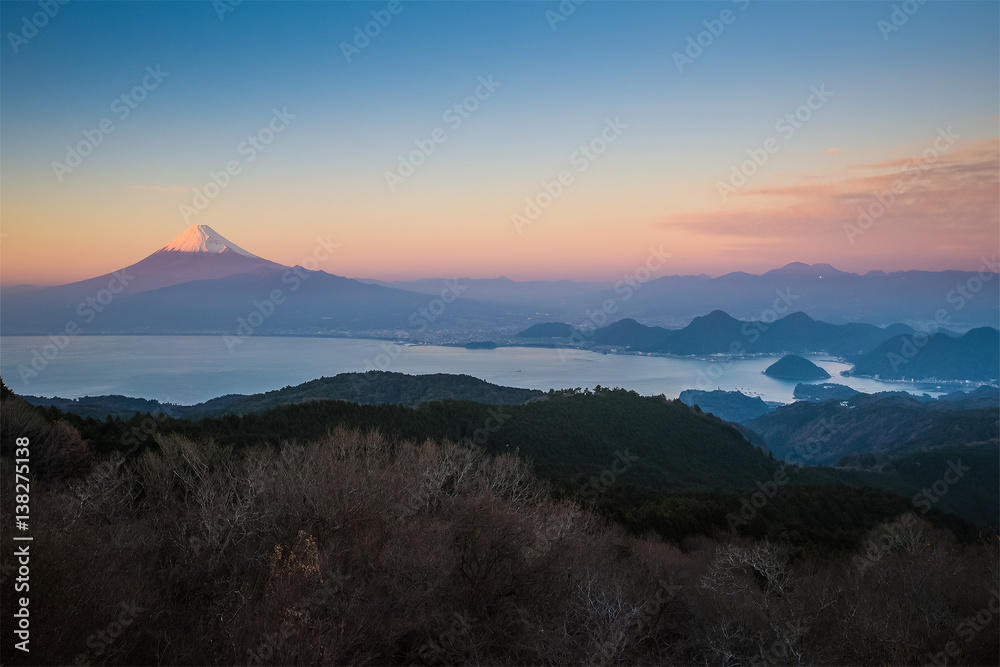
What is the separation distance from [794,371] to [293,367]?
3926 inches

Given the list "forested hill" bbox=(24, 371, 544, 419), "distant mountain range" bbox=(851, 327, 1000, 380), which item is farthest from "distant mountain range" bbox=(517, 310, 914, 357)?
"forested hill" bbox=(24, 371, 544, 419)

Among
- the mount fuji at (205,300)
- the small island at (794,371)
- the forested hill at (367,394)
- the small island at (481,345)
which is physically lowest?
the small island at (794,371)

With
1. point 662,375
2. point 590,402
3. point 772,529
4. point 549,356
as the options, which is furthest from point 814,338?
point 772,529

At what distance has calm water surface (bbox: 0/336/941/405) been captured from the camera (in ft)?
171

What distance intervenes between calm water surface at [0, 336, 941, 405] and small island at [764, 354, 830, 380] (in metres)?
3.66

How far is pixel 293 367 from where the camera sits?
7231cm

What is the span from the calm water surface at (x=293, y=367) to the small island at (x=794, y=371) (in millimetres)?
3656

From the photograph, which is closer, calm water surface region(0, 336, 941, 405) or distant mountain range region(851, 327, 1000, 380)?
calm water surface region(0, 336, 941, 405)

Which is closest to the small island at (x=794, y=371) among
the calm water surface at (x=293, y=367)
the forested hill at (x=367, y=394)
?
the calm water surface at (x=293, y=367)

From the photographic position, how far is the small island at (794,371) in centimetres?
11075

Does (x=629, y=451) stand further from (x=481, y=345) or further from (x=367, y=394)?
(x=481, y=345)

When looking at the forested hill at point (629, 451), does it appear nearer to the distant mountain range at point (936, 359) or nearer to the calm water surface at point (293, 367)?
the calm water surface at point (293, 367)

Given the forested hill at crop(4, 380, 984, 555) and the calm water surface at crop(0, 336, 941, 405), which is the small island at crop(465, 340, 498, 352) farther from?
the forested hill at crop(4, 380, 984, 555)

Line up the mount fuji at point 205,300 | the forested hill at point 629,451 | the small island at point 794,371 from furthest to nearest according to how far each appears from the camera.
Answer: the small island at point 794,371 < the mount fuji at point 205,300 < the forested hill at point 629,451
